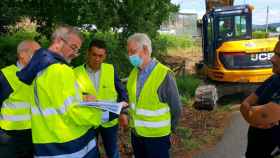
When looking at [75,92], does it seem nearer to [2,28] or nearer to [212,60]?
[2,28]

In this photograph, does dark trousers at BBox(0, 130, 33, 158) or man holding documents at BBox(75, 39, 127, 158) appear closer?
dark trousers at BBox(0, 130, 33, 158)

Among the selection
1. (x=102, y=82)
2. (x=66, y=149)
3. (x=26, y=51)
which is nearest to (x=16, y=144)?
(x=26, y=51)

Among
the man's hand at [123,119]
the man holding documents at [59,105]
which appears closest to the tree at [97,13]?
the man's hand at [123,119]

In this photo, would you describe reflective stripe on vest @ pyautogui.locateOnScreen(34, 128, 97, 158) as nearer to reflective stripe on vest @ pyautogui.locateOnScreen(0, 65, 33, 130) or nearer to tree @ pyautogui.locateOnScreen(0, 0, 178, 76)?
reflective stripe on vest @ pyautogui.locateOnScreen(0, 65, 33, 130)

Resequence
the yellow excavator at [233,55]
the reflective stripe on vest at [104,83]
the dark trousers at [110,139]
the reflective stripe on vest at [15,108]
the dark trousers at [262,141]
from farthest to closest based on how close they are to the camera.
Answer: the yellow excavator at [233,55]
the dark trousers at [110,139]
the reflective stripe on vest at [104,83]
the reflective stripe on vest at [15,108]
the dark trousers at [262,141]

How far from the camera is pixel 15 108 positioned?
4.92 m

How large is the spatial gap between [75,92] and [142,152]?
1.57 metres

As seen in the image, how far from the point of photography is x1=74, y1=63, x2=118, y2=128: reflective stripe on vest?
555cm

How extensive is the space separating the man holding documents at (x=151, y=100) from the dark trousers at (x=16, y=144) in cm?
113

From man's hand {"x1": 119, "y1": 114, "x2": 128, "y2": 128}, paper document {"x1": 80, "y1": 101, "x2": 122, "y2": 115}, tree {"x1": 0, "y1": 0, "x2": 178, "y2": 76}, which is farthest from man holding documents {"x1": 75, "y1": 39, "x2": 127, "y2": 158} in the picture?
tree {"x1": 0, "y1": 0, "x2": 178, "y2": 76}

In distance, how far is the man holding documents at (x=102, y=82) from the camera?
5.59 m

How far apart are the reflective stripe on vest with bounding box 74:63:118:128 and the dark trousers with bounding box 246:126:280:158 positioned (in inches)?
72.1

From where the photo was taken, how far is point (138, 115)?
A: 16.3 ft

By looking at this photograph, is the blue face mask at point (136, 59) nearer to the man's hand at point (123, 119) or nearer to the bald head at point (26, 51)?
the man's hand at point (123, 119)
